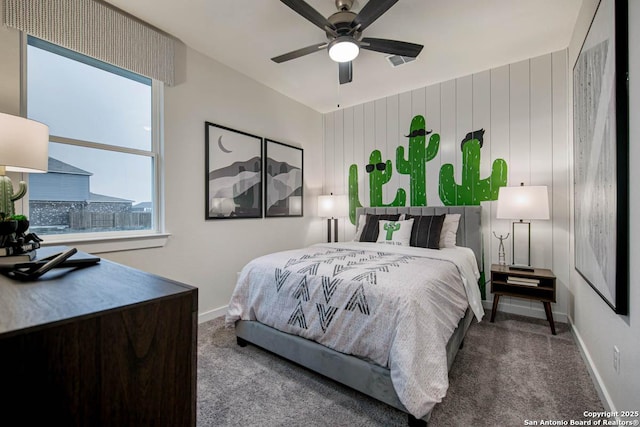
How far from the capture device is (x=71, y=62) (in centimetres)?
223

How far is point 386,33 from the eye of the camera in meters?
2.62

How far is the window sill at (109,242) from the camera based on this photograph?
207cm

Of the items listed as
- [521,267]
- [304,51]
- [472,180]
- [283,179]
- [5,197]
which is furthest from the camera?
[283,179]

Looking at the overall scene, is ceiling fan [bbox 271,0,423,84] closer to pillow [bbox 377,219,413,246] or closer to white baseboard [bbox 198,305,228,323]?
pillow [bbox 377,219,413,246]

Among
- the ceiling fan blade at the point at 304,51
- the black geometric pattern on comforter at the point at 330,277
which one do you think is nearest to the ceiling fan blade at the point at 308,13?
the ceiling fan blade at the point at 304,51

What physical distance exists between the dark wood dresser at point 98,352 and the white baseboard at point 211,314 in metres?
2.28

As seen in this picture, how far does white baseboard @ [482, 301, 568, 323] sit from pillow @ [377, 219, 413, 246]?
1.22 m

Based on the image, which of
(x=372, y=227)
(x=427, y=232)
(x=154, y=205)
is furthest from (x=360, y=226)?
(x=154, y=205)

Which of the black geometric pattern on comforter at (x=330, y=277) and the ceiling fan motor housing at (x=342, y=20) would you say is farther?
the ceiling fan motor housing at (x=342, y=20)

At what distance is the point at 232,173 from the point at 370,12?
82.6 inches

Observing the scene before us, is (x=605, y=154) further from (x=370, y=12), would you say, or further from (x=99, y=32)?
(x=99, y=32)

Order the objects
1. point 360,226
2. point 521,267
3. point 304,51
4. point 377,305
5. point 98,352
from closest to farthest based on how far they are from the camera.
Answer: point 98,352, point 377,305, point 304,51, point 521,267, point 360,226

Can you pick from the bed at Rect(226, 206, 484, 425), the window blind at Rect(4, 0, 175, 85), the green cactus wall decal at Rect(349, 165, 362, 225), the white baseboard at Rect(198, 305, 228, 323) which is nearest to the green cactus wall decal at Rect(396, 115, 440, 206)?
the green cactus wall decal at Rect(349, 165, 362, 225)

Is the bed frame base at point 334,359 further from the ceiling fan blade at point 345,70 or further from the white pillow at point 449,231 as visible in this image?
the ceiling fan blade at point 345,70
